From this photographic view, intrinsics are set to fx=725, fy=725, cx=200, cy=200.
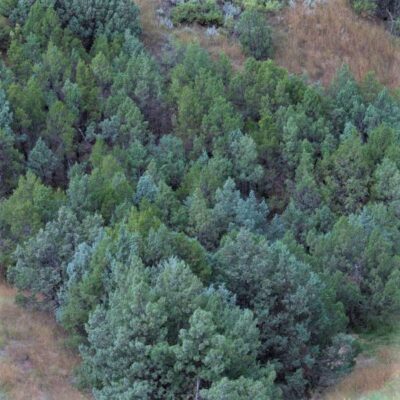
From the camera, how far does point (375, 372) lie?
1582 cm

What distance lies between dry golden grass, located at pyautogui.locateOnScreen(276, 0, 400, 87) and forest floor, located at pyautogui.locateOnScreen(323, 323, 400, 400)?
48.4ft

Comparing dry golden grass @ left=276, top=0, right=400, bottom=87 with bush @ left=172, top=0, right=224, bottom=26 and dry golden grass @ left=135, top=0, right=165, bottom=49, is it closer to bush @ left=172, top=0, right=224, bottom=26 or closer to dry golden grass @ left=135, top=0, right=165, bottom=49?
bush @ left=172, top=0, right=224, bottom=26

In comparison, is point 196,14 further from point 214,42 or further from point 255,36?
point 255,36

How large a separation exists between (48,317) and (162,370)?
15.8 ft

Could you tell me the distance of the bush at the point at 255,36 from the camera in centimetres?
3080

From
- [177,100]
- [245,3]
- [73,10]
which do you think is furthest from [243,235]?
[245,3]

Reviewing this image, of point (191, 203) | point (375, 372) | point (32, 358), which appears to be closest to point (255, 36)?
point (191, 203)

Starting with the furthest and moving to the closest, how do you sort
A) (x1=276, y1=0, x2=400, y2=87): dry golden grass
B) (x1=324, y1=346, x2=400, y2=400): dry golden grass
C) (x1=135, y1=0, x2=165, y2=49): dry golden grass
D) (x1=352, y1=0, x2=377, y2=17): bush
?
(x1=352, y1=0, x2=377, y2=17): bush → (x1=276, y1=0, x2=400, y2=87): dry golden grass → (x1=135, y1=0, x2=165, y2=49): dry golden grass → (x1=324, y1=346, x2=400, y2=400): dry golden grass

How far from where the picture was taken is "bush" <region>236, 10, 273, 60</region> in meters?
30.8

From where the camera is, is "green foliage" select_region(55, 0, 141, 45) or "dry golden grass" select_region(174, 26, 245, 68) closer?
"green foliage" select_region(55, 0, 141, 45)

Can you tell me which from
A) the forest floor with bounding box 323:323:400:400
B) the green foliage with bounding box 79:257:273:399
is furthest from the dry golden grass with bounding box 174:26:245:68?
the green foliage with bounding box 79:257:273:399

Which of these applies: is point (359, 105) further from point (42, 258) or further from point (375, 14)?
point (42, 258)

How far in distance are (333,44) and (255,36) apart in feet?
12.9

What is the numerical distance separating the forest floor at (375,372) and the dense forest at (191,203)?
1.67ft
